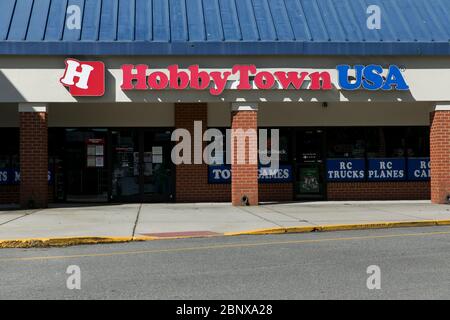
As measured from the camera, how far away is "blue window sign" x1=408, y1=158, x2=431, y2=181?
20.2 metres

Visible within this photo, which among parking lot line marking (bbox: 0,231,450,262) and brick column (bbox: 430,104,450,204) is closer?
parking lot line marking (bbox: 0,231,450,262)

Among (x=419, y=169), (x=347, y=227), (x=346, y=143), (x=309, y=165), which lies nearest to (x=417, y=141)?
(x=419, y=169)

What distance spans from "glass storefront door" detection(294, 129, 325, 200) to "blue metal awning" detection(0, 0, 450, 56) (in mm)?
3753

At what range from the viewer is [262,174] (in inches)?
778

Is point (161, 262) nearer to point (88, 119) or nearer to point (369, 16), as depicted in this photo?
point (88, 119)

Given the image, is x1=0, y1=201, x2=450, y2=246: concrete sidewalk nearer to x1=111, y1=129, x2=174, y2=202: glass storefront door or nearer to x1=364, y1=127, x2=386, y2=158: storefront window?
x1=111, y1=129, x2=174, y2=202: glass storefront door

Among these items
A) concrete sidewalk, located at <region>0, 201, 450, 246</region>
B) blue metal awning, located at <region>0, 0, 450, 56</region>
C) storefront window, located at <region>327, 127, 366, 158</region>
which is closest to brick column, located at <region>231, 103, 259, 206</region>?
concrete sidewalk, located at <region>0, 201, 450, 246</region>

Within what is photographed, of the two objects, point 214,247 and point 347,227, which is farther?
point 347,227

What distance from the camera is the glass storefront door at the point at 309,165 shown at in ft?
65.6

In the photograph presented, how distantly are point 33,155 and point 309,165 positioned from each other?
895 cm

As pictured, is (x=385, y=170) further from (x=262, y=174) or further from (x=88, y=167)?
(x=88, y=167)

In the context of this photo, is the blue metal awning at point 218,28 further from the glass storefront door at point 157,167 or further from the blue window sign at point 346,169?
the blue window sign at point 346,169

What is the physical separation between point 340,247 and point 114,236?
4254 mm
